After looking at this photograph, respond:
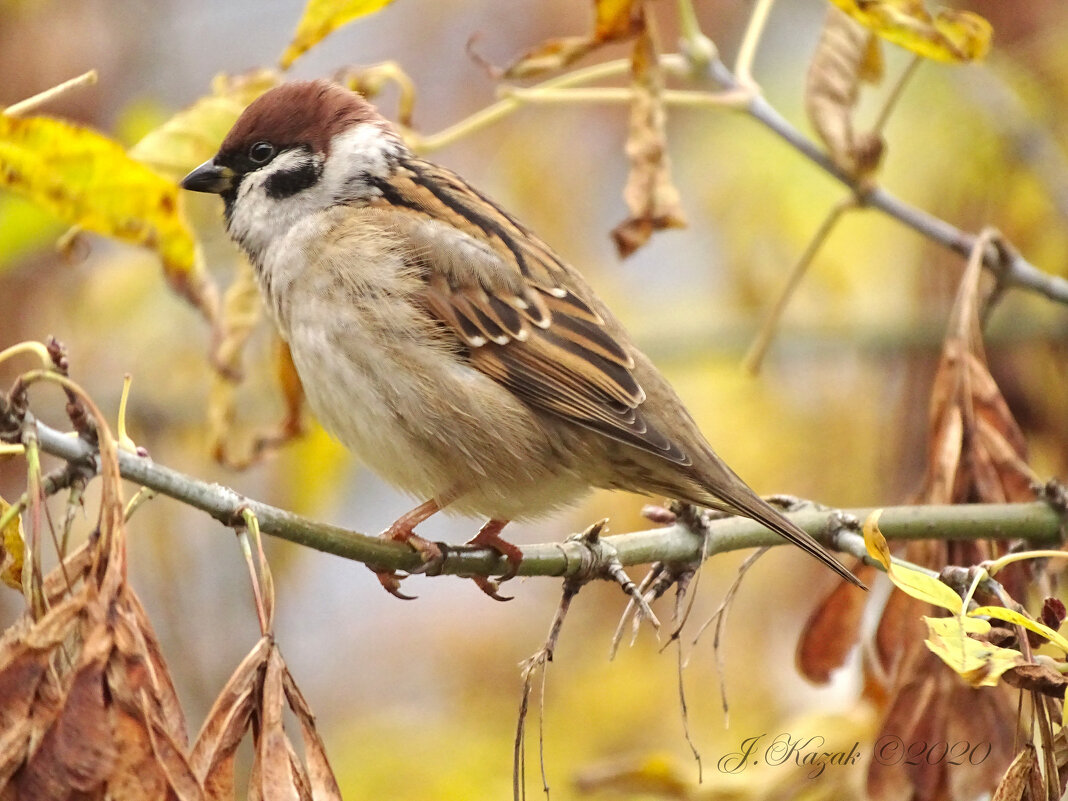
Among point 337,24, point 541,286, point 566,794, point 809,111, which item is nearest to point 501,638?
point 566,794

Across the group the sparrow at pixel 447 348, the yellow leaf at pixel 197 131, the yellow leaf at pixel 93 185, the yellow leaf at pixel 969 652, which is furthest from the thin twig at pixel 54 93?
the yellow leaf at pixel 969 652

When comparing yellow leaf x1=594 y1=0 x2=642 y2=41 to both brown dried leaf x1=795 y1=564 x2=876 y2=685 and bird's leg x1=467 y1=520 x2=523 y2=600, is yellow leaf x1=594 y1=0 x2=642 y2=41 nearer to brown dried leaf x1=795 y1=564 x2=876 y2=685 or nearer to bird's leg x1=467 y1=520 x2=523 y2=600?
bird's leg x1=467 y1=520 x2=523 y2=600

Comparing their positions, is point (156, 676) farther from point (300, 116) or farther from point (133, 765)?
point (300, 116)

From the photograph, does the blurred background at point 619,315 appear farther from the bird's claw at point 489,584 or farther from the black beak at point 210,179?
the bird's claw at point 489,584

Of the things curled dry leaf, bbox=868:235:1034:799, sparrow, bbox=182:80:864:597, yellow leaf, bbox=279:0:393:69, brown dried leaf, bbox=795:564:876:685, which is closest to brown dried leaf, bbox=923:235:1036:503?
curled dry leaf, bbox=868:235:1034:799

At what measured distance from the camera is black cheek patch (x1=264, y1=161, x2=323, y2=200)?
3098mm

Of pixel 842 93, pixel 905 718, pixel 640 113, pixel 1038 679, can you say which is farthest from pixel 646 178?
pixel 1038 679

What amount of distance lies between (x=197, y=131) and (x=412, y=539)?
117 centimetres

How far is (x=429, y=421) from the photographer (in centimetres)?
279

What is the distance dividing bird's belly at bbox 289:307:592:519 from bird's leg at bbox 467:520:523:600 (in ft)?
0.27

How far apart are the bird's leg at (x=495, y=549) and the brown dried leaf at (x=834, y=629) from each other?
64cm

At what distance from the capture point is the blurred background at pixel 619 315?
3.80 metres

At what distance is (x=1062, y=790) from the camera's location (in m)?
1.76

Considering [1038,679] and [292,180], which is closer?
[1038,679]
